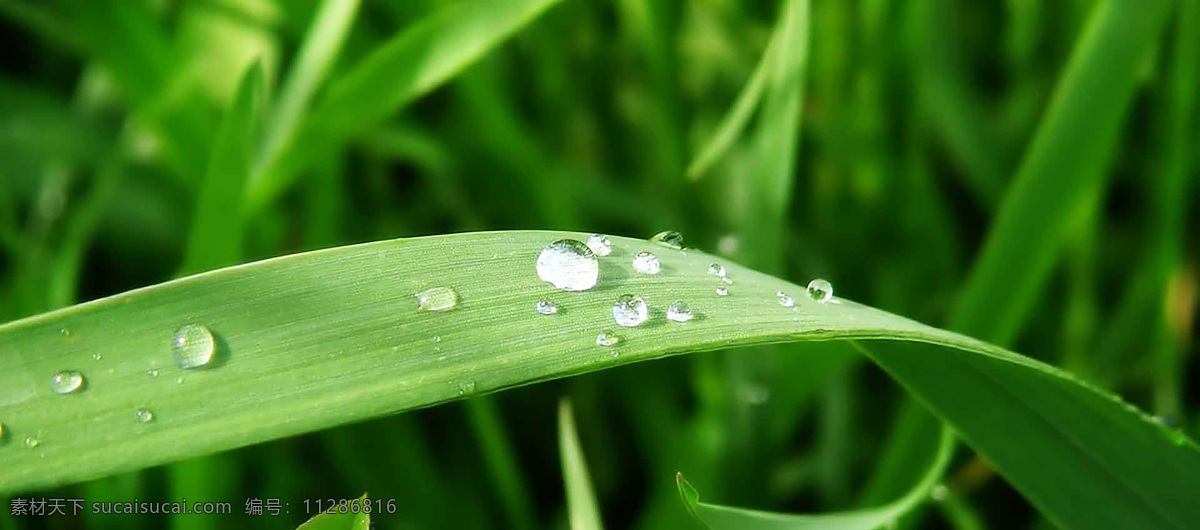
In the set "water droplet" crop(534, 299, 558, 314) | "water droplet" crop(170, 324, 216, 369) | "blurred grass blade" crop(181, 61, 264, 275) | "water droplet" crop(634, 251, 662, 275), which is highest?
"blurred grass blade" crop(181, 61, 264, 275)

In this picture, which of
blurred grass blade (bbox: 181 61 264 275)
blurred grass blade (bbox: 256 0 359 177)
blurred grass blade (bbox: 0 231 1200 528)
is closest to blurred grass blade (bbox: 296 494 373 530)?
blurred grass blade (bbox: 0 231 1200 528)

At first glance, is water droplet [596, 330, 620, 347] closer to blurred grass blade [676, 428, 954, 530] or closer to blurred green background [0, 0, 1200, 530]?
blurred grass blade [676, 428, 954, 530]

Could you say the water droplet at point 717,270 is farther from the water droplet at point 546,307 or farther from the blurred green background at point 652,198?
the blurred green background at point 652,198

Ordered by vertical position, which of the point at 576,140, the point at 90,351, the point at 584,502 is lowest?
the point at 584,502

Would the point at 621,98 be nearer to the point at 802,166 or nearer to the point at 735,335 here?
the point at 802,166

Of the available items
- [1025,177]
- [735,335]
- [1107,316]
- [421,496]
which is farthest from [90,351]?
[1107,316]

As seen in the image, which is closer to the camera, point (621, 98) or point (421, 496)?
point (421, 496)

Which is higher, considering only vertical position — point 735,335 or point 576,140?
point 576,140
